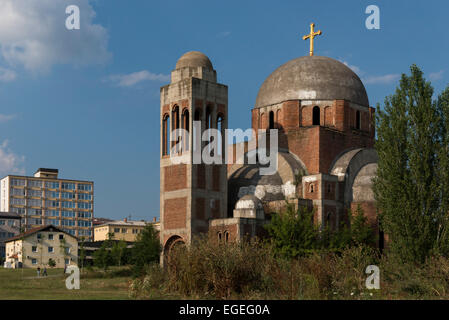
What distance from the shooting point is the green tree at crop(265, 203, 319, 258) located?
37.4 m

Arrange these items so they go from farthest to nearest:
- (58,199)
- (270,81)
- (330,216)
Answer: (58,199) → (270,81) → (330,216)

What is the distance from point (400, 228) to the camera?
32.1m

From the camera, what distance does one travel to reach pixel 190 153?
39.8 meters

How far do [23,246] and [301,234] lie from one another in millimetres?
42672

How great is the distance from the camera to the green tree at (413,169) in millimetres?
31812

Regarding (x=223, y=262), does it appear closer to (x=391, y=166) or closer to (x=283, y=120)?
(x=391, y=166)

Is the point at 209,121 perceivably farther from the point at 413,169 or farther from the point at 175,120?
the point at 413,169

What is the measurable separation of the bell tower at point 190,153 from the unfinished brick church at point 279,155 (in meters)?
0.06

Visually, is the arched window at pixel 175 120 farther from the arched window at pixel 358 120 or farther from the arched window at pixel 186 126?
the arched window at pixel 358 120

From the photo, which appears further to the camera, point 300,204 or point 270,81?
point 270,81

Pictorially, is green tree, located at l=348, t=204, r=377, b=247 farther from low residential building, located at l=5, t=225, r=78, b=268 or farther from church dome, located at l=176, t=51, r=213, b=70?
low residential building, located at l=5, t=225, r=78, b=268

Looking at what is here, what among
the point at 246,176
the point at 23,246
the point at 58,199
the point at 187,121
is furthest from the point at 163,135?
the point at 58,199

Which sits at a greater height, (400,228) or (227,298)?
(400,228)

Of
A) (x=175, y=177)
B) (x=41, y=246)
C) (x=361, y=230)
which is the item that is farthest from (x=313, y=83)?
(x=41, y=246)
